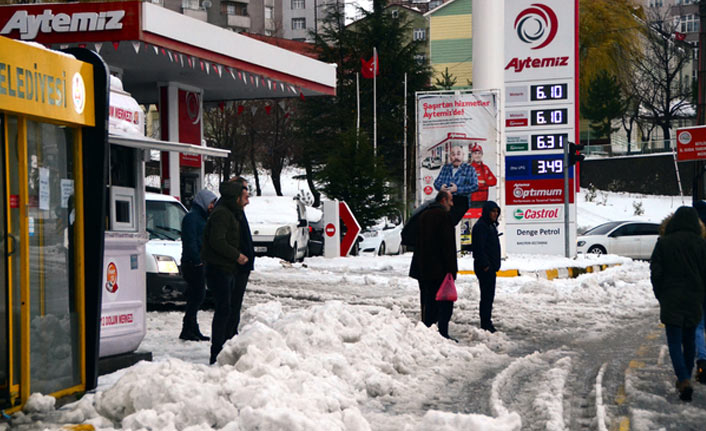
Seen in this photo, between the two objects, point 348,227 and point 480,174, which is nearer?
point 480,174

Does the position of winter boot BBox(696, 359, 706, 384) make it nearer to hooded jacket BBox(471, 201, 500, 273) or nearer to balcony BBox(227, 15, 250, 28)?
hooded jacket BBox(471, 201, 500, 273)

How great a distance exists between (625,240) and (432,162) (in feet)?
33.7

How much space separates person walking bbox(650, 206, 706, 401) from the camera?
27.6 ft

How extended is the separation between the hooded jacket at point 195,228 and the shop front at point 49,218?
3.59 m

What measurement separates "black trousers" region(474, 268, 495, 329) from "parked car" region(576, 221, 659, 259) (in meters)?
20.2

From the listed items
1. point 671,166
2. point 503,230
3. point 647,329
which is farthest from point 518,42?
point 671,166

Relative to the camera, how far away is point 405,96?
163ft

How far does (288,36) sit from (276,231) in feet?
289

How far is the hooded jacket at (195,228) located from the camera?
11562 millimetres

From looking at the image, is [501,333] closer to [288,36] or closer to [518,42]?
[518,42]

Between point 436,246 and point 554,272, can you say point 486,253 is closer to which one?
point 436,246

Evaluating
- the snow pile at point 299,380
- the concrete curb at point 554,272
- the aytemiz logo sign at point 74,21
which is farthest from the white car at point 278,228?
the snow pile at point 299,380

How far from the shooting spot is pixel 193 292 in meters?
11.6


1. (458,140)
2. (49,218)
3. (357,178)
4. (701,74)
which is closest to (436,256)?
(49,218)
